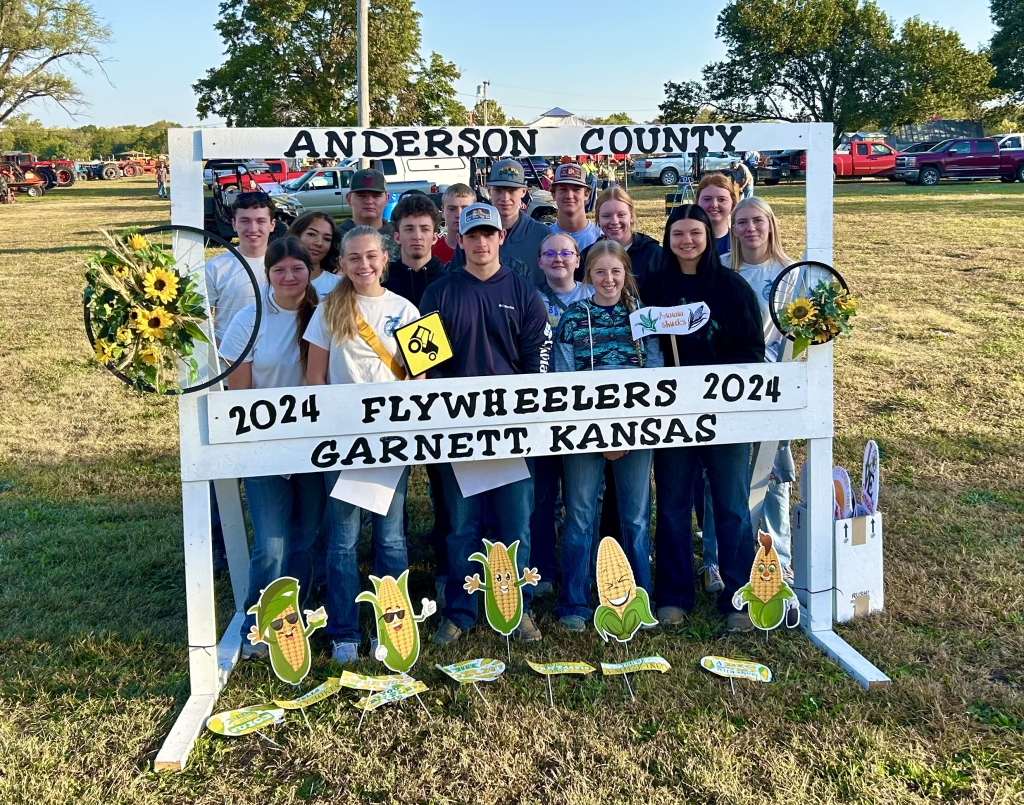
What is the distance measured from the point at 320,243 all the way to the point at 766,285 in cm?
210

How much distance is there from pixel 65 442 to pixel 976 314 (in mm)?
9092

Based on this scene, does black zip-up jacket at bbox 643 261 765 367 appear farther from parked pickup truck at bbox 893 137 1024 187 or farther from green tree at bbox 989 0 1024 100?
green tree at bbox 989 0 1024 100

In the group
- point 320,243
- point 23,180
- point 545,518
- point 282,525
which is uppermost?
point 23,180

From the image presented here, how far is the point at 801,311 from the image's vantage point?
3.43 metres

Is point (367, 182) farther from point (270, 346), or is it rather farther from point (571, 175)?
point (270, 346)

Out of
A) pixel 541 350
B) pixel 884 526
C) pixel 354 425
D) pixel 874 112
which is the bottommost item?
pixel 884 526

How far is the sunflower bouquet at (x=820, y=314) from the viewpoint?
339 centimetres

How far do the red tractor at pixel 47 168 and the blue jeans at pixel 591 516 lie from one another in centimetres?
4698

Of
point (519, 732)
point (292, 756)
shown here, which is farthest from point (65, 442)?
point (519, 732)

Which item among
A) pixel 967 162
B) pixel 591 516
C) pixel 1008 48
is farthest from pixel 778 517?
pixel 1008 48

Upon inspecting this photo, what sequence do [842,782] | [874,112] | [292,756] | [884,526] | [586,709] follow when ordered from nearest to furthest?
1. [842,782]
2. [292,756]
3. [586,709]
4. [884,526]
5. [874,112]

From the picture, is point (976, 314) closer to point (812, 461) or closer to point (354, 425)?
point (812, 461)

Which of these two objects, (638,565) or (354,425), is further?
(638,565)

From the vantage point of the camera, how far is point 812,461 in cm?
368
